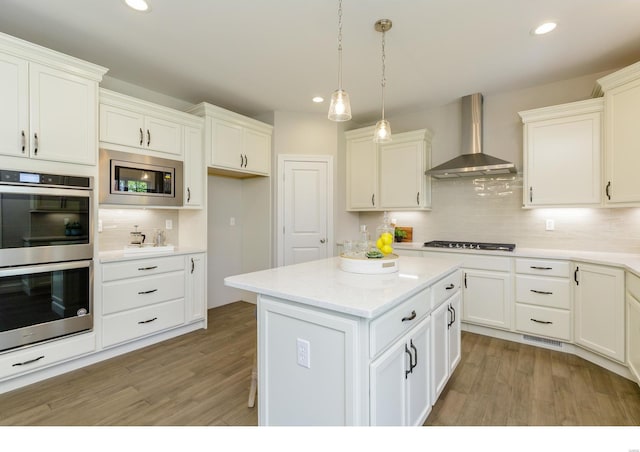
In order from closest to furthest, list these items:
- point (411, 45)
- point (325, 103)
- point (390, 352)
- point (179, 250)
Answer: point (390, 352)
point (411, 45)
point (179, 250)
point (325, 103)

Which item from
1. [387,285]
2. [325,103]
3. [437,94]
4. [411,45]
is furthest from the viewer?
[325,103]

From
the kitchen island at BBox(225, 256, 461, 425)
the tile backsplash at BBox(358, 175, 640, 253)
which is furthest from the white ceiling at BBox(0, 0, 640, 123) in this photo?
the kitchen island at BBox(225, 256, 461, 425)

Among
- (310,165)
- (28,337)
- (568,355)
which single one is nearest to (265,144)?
(310,165)

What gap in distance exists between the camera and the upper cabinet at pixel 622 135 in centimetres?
254

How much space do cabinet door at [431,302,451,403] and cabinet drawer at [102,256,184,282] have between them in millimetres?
2546

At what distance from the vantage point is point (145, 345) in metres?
3.04

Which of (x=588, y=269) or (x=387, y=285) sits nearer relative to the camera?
(x=387, y=285)

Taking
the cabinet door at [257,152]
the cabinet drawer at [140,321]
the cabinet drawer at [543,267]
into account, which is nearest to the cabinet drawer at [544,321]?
the cabinet drawer at [543,267]

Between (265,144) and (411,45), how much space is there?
2.17 m

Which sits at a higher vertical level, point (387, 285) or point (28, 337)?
point (387, 285)

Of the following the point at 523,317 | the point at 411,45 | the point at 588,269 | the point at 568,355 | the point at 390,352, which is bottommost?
the point at 568,355

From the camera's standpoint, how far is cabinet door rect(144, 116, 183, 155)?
10.1ft

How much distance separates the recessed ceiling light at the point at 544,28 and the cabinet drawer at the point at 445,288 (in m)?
1.94

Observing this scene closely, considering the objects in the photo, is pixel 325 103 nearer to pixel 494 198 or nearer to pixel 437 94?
pixel 437 94
